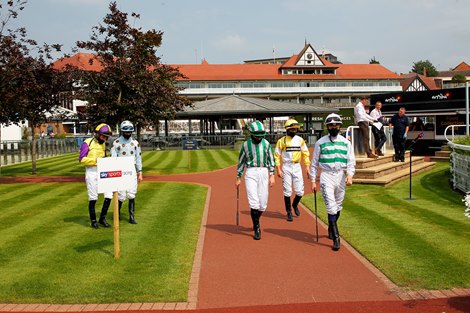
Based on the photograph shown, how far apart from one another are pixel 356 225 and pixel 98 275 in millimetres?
4994

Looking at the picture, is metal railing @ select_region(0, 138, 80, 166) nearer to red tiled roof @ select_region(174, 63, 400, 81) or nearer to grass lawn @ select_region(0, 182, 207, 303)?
grass lawn @ select_region(0, 182, 207, 303)

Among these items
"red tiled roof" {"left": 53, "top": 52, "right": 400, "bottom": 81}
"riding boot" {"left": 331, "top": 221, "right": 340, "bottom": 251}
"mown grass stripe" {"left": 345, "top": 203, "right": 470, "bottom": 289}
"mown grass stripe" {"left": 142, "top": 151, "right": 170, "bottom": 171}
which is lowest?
"mown grass stripe" {"left": 345, "top": 203, "right": 470, "bottom": 289}

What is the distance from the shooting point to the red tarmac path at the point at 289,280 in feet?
17.4

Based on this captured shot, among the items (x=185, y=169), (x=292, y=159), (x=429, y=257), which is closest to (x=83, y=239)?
(x=292, y=159)

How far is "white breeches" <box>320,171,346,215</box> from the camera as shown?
7.71m

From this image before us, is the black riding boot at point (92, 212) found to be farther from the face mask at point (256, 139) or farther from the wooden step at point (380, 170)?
the wooden step at point (380, 170)

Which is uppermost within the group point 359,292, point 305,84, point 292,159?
point 305,84

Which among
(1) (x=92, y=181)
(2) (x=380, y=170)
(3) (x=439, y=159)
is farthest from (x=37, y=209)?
(3) (x=439, y=159)

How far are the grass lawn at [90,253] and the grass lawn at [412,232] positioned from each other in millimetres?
2787

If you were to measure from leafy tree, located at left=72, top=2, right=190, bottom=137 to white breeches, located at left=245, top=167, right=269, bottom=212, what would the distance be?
1033 centimetres

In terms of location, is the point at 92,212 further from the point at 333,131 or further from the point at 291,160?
the point at 333,131

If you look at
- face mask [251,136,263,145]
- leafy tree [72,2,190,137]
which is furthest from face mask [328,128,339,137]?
leafy tree [72,2,190,137]

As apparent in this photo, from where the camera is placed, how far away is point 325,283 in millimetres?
6066

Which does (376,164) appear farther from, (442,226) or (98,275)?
(98,275)
